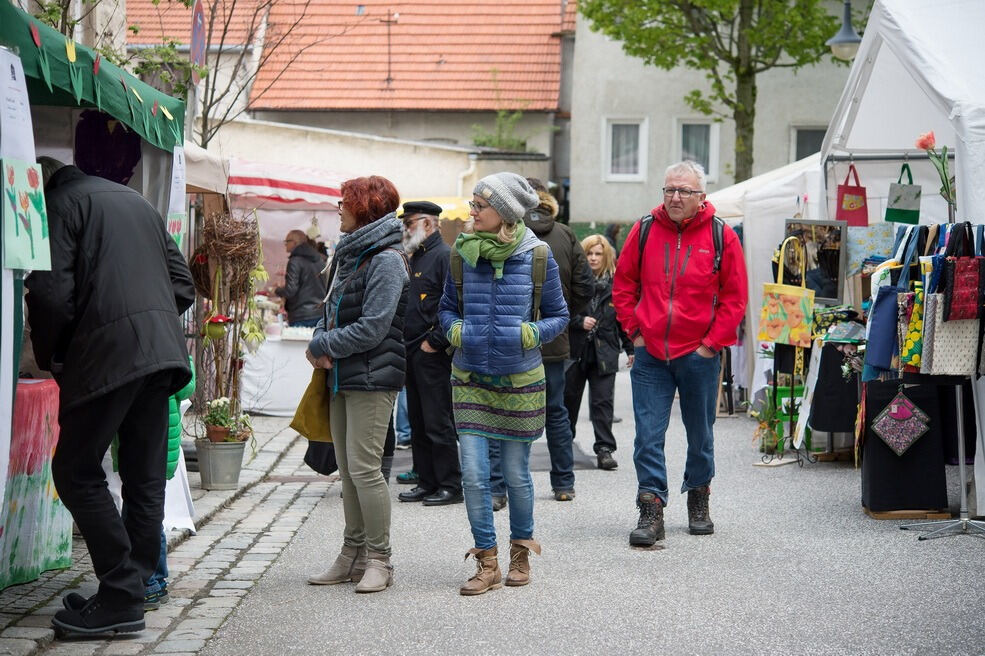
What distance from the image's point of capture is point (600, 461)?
34.2ft

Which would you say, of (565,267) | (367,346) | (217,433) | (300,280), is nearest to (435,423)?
(565,267)

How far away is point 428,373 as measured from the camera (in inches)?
349

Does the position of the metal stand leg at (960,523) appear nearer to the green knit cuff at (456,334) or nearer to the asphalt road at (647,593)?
the asphalt road at (647,593)

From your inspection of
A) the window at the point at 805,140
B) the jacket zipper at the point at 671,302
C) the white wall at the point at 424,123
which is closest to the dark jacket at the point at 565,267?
the jacket zipper at the point at 671,302

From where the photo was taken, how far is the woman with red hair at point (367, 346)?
609 centimetres

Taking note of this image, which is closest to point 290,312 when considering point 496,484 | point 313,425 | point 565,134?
point 496,484

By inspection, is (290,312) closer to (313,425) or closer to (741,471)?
(741,471)

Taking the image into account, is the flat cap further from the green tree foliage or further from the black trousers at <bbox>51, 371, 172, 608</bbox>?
the green tree foliage

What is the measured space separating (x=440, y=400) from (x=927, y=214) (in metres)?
6.37

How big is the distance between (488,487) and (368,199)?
1.46m

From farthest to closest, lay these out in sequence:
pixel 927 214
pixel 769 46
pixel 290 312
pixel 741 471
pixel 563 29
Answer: pixel 563 29 < pixel 769 46 < pixel 290 312 < pixel 927 214 < pixel 741 471

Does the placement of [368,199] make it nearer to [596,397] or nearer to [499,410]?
[499,410]

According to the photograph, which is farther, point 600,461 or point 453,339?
point 600,461

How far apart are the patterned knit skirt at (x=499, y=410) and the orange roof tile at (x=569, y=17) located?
27.3 meters
